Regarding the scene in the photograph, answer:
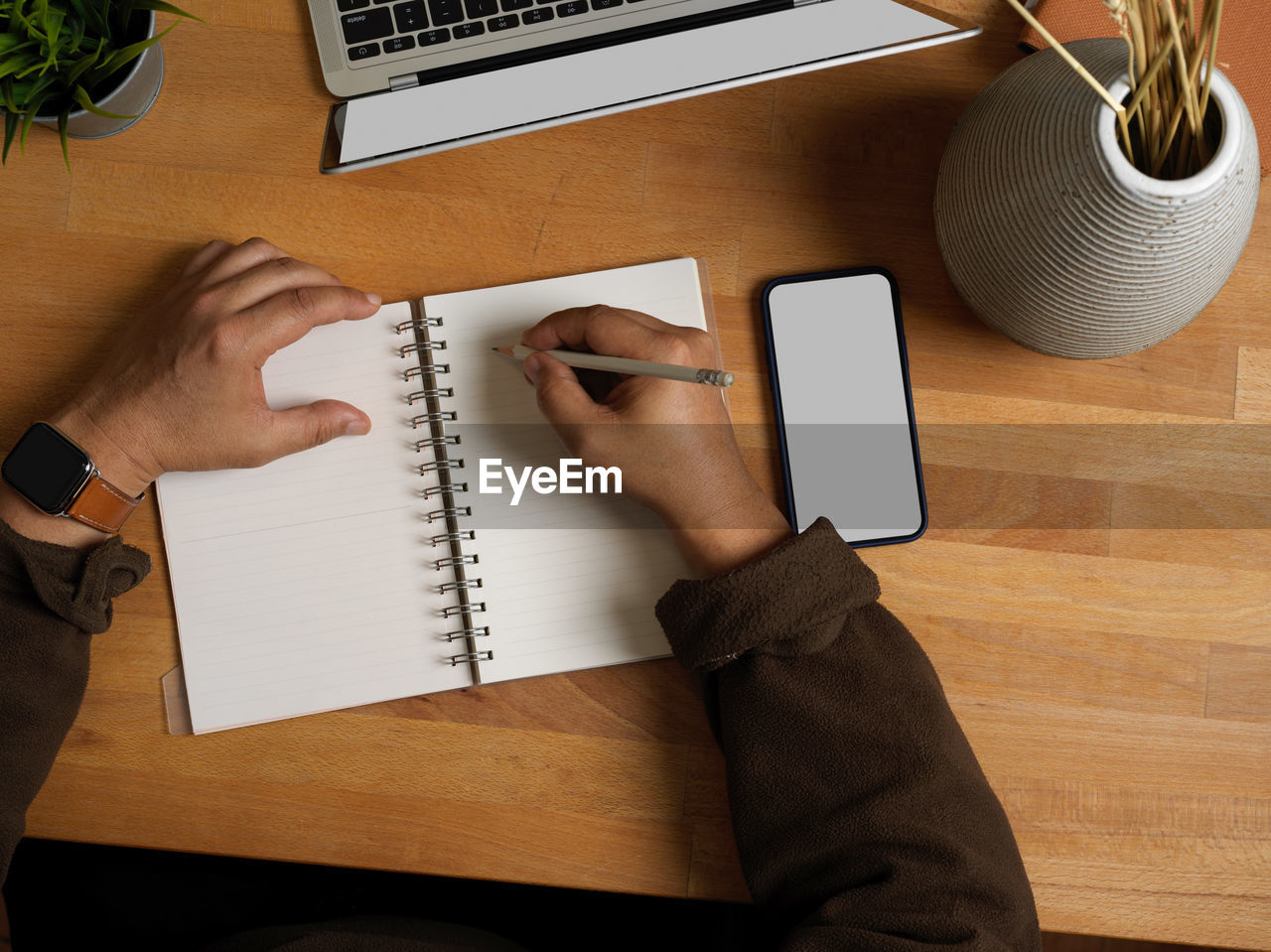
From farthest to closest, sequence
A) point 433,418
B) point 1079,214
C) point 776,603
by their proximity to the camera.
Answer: point 433,418, point 776,603, point 1079,214

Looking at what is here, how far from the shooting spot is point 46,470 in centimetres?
73

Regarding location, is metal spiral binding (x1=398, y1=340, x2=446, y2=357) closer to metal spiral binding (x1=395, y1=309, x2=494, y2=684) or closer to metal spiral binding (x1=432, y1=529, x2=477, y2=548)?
metal spiral binding (x1=395, y1=309, x2=494, y2=684)

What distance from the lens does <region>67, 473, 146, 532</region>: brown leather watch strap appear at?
73 centimetres

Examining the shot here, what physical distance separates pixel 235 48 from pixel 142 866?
0.87 m

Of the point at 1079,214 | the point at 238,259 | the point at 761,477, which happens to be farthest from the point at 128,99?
the point at 1079,214

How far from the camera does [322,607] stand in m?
0.77

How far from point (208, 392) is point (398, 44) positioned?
1.11 feet

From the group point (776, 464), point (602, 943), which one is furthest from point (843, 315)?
point (602, 943)

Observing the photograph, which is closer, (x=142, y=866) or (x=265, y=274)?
(x=265, y=274)

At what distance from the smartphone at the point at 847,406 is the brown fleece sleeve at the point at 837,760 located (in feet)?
0.26

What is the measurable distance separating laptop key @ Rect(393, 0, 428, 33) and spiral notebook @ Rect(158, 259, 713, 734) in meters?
0.22

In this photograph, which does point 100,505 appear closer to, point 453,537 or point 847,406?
point 453,537

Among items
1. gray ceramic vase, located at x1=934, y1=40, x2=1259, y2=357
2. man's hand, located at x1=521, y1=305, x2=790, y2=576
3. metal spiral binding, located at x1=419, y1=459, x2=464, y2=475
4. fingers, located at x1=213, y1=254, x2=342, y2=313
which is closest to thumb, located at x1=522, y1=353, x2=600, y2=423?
man's hand, located at x1=521, y1=305, x2=790, y2=576

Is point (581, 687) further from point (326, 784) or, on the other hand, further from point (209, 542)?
point (209, 542)
